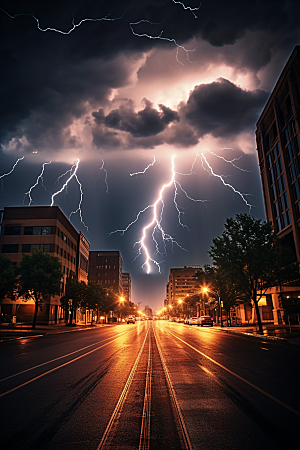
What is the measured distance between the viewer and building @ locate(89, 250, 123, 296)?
584 feet

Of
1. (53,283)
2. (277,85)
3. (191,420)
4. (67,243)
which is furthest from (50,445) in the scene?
(67,243)

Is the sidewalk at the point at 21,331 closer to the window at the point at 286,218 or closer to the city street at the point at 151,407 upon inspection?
the city street at the point at 151,407

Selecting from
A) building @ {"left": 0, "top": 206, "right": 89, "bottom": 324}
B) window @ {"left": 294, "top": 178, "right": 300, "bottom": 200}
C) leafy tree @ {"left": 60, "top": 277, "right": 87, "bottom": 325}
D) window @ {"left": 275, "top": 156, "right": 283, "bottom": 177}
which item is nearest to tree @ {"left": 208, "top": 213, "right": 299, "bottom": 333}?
window @ {"left": 294, "top": 178, "right": 300, "bottom": 200}

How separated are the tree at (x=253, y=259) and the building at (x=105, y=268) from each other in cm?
15019

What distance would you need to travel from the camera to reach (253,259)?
31.5 metres

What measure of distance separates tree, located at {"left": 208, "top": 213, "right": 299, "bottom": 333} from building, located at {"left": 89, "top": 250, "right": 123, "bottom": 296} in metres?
150

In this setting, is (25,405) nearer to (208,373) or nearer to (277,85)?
(208,373)

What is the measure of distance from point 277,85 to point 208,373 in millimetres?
48100

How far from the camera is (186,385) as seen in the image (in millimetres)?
7949

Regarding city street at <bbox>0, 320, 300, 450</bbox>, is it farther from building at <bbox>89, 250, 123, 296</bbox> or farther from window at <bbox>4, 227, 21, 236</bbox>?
building at <bbox>89, 250, 123, 296</bbox>

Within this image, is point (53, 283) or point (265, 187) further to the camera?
point (265, 187)

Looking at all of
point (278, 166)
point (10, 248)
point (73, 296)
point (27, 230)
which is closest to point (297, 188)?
point (278, 166)

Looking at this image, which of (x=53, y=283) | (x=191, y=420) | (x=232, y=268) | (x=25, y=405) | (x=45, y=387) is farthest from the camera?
(x=53, y=283)

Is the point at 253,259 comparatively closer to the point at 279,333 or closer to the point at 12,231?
the point at 279,333
